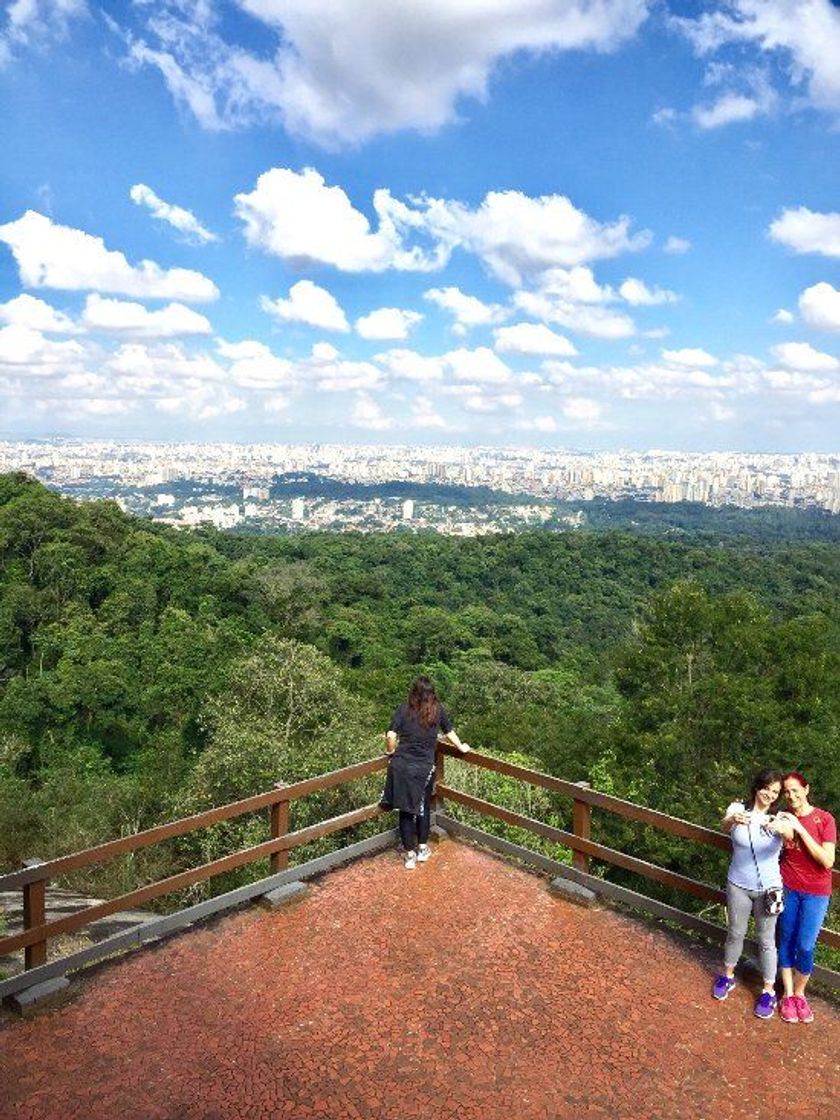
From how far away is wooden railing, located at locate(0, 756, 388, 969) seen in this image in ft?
13.2

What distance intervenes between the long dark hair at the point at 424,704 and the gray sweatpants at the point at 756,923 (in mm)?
2223

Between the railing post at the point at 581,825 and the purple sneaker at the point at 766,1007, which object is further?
the railing post at the point at 581,825

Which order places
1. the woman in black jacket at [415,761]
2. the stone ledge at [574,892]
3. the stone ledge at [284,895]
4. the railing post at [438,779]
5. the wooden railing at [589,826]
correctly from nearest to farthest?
the wooden railing at [589,826] → the stone ledge at [284,895] → the stone ledge at [574,892] → the woman in black jacket at [415,761] → the railing post at [438,779]

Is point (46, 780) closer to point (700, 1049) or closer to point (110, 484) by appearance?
point (700, 1049)

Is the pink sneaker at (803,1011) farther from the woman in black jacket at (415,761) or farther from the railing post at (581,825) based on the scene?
the woman in black jacket at (415,761)

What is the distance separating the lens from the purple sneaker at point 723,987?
4.26m

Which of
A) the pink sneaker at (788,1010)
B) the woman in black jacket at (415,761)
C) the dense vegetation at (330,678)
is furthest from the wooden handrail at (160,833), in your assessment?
the dense vegetation at (330,678)

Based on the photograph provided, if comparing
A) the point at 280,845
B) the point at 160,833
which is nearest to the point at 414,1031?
the point at 280,845

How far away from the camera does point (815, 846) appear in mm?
4008

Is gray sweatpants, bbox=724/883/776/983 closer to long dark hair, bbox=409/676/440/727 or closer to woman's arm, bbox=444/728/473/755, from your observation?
woman's arm, bbox=444/728/473/755

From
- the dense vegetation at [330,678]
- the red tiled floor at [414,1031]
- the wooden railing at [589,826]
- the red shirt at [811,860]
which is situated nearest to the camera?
the red tiled floor at [414,1031]

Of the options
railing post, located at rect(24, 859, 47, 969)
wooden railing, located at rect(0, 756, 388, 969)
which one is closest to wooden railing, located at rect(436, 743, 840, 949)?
wooden railing, located at rect(0, 756, 388, 969)

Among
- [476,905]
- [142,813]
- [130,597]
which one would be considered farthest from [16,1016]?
[130,597]

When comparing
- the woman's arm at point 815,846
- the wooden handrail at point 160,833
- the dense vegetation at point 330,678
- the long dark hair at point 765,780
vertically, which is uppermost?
the long dark hair at point 765,780
